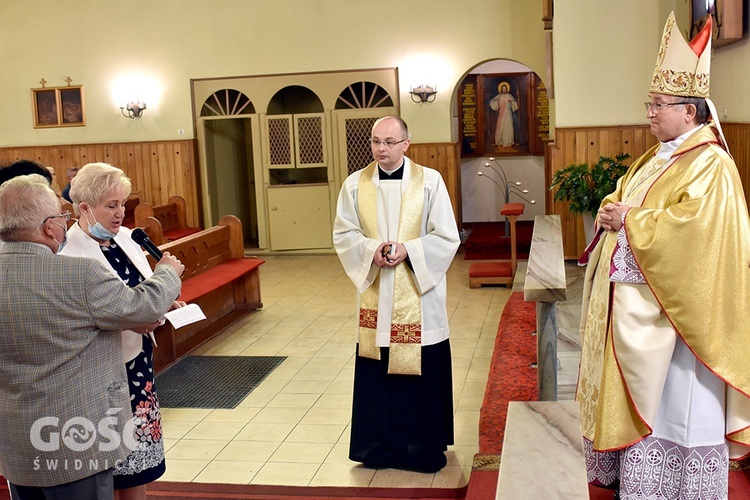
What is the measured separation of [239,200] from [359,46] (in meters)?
3.56

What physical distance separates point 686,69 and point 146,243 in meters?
2.12

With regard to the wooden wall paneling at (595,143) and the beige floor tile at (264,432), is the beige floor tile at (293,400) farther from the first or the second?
the wooden wall paneling at (595,143)

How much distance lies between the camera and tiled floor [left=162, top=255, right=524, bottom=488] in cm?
438

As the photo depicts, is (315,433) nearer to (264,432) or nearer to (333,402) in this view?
(264,432)

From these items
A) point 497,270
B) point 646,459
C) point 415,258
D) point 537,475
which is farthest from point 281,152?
point 537,475

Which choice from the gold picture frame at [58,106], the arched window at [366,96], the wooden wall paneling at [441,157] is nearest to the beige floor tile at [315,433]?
the wooden wall paneling at [441,157]

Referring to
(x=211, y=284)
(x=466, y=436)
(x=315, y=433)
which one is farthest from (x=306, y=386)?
(x=211, y=284)

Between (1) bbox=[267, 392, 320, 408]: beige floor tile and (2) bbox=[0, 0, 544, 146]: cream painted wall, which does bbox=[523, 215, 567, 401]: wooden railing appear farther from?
(2) bbox=[0, 0, 544, 146]: cream painted wall

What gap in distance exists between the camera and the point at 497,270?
366 inches

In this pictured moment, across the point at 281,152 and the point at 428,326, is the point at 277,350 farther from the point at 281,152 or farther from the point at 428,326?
the point at 281,152

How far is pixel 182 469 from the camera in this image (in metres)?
4.52

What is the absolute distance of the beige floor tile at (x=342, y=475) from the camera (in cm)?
418

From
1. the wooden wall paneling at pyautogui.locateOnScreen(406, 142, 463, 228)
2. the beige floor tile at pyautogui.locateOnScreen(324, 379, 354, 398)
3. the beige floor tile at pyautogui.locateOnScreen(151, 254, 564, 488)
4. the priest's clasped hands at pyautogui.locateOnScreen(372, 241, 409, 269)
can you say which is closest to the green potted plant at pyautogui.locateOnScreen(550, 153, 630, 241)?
the beige floor tile at pyautogui.locateOnScreen(151, 254, 564, 488)

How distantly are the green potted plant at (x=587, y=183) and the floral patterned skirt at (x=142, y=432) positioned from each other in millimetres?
5948
